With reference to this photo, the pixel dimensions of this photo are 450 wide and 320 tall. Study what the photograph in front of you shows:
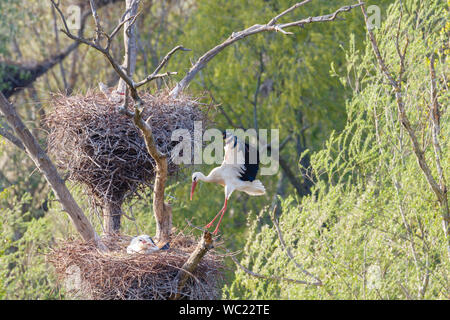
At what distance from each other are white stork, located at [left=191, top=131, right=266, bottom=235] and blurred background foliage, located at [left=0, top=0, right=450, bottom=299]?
3.47ft

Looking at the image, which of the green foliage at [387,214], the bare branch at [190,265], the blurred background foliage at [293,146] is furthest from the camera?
the blurred background foliage at [293,146]

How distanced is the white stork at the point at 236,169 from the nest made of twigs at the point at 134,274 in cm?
38

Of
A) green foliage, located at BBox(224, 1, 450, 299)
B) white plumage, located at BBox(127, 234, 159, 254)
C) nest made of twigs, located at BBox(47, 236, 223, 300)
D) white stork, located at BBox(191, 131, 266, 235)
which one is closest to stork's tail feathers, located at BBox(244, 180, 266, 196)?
white stork, located at BBox(191, 131, 266, 235)

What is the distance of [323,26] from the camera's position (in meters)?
14.1

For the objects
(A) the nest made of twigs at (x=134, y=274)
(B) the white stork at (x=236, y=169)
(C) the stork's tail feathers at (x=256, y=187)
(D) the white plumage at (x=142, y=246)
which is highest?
(B) the white stork at (x=236, y=169)

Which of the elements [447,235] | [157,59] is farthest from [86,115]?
[157,59]

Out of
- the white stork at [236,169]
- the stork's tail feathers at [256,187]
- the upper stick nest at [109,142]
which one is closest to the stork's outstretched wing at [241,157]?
the white stork at [236,169]

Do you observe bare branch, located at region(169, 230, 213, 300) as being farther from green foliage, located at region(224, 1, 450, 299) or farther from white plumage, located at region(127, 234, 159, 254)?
green foliage, located at region(224, 1, 450, 299)

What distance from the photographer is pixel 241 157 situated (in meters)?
6.11

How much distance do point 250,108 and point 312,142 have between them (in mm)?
1503

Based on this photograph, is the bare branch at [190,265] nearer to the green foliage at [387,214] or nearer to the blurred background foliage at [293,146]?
the blurred background foliage at [293,146]

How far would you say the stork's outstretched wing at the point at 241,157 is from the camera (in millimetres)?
6008
